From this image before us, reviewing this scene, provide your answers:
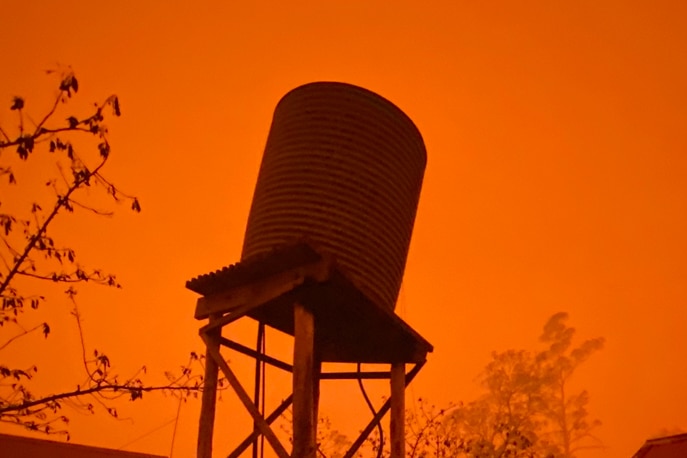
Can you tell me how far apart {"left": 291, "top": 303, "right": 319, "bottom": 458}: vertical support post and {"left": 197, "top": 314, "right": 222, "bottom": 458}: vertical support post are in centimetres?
111

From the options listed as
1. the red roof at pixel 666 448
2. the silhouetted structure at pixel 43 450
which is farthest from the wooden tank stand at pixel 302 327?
the silhouetted structure at pixel 43 450

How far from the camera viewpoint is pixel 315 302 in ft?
21.1

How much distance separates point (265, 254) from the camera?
5922 millimetres

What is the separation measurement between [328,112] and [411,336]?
247 centimetres

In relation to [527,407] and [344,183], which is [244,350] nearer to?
[344,183]

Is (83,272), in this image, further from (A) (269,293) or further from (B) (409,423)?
(B) (409,423)

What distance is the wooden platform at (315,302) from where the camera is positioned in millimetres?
5867

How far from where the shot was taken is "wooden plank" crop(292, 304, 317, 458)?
17.4 feet

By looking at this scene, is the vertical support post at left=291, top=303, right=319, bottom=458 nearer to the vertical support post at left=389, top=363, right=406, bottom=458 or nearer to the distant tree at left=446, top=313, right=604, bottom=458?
the vertical support post at left=389, top=363, right=406, bottom=458

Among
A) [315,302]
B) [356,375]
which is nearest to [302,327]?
[315,302]

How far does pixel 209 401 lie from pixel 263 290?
121cm

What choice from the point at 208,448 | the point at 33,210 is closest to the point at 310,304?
the point at 208,448

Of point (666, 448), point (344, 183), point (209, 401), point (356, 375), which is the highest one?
point (344, 183)

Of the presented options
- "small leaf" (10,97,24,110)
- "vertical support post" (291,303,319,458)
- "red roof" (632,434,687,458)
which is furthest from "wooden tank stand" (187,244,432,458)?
"red roof" (632,434,687,458)
